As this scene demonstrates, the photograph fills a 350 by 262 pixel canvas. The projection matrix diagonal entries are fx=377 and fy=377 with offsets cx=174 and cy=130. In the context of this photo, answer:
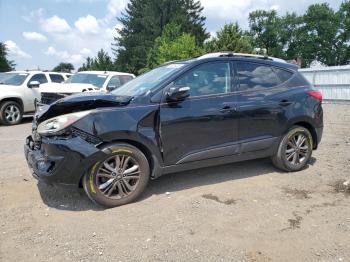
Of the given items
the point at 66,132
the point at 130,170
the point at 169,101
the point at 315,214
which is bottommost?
the point at 315,214

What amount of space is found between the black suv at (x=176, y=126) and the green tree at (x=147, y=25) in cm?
4389

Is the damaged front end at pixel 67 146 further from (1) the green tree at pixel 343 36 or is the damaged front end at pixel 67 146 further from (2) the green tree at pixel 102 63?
(1) the green tree at pixel 343 36

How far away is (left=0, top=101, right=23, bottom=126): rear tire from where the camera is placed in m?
12.2

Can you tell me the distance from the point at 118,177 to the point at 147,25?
4958 cm

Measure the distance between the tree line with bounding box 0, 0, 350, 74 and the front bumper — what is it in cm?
1913

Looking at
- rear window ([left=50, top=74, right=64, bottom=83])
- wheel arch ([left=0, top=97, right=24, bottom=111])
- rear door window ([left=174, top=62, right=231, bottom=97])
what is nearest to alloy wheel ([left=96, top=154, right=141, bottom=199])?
rear door window ([left=174, top=62, right=231, bottom=97])

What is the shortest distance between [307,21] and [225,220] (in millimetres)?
75497

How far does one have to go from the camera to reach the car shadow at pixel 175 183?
472cm

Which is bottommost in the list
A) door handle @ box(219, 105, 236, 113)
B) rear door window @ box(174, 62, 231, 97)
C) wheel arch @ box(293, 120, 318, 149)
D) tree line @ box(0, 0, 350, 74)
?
wheel arch @ box(293, 120, 318, 149)

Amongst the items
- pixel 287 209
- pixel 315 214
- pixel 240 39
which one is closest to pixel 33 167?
pixel 287 209

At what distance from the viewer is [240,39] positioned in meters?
23.5

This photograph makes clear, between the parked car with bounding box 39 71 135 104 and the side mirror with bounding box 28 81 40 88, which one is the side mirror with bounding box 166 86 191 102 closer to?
the parked car with bounding box 39 71 135 104

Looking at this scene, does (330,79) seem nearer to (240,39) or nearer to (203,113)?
(240,39)

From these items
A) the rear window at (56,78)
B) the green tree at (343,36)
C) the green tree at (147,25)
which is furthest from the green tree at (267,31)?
the rear window at (56,78)
